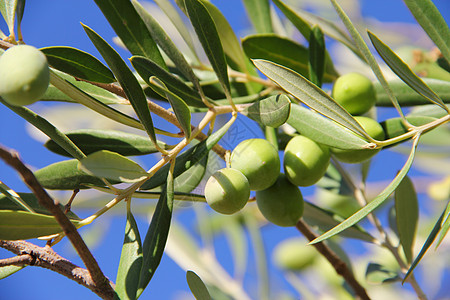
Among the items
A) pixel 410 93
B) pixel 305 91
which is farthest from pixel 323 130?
pixel 410 93

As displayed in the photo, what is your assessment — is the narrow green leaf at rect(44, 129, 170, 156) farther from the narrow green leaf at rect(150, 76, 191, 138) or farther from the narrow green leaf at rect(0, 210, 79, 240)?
the narrow green leaf at rect(0, 210, 79, 240)

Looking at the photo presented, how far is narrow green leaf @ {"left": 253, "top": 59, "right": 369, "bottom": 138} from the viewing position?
31.8 inches

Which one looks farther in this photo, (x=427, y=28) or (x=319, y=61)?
(x=319, y=61)

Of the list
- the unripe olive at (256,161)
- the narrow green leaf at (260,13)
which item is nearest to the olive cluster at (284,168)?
the unripe olive at (256,161)

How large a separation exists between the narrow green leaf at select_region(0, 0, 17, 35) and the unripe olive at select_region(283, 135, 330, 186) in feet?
1.93

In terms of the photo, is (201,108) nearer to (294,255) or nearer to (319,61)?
(319,61)

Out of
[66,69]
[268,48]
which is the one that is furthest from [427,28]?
[66,69]

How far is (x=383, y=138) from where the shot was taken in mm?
1007

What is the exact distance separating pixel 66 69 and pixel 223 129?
Result: 0.30m

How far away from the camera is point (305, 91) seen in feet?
2.70

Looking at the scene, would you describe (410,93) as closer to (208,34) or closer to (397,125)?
(397,125)

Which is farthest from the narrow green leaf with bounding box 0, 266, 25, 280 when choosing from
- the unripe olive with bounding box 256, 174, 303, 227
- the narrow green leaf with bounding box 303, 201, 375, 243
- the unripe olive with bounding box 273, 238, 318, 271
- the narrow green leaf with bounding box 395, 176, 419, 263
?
the unripe olive with bounding box 273, 238, 318, 271

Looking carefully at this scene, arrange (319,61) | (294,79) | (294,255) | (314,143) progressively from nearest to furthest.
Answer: (294,79), (314,143), (319,61), (294,255)

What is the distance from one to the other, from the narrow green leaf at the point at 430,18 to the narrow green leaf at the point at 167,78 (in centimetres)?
44
